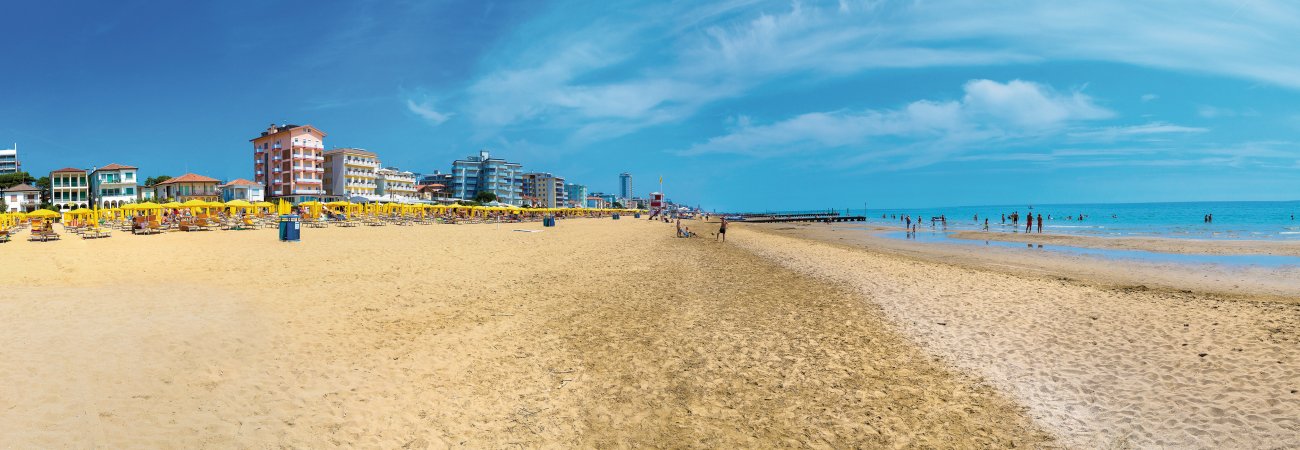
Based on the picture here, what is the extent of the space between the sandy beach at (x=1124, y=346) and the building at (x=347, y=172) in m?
80.6

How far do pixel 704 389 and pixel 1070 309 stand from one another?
7521 mm

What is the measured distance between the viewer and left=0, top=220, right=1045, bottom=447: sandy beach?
4512mm

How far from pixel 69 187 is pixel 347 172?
32107 mm

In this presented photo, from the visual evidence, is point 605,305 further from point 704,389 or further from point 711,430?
point 711,430

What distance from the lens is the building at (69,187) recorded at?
70312 mm

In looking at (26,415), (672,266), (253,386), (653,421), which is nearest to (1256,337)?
(653,421)

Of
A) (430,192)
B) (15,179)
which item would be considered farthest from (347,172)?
(15,179)

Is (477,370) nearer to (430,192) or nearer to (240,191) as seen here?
(240,191)

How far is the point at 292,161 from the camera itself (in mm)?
69938

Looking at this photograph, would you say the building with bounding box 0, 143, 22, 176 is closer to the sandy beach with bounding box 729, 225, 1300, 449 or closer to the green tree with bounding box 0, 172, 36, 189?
the green tree with bounding box 0, 172, 36, 189

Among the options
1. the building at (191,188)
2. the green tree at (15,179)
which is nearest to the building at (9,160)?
the green tree at (15,179)

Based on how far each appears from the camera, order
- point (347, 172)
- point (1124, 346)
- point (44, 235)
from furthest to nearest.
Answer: point (347, 172) → point (44, 235) → point (1124, 346)

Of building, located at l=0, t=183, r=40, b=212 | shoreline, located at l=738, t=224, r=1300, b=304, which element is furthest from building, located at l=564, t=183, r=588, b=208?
shoreline, located at l=738, t=224, r=1300, b=304

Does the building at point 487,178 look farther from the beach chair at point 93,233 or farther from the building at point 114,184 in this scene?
the beach chair at point 93,233
